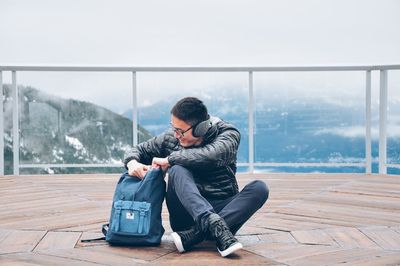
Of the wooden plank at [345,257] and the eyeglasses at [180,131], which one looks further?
the eyeglasses at [180,131]

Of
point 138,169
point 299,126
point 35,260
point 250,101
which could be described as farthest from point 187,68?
point 35,260

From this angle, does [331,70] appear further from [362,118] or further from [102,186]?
[102,186]

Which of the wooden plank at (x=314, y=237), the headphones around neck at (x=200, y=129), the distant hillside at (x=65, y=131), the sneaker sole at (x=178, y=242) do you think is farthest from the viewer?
the distant hillside at (x=65, y=131)

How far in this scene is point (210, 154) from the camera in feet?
8.71

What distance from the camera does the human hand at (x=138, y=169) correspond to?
9.00 ft

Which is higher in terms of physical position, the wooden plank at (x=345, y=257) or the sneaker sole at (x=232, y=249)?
the sneaker sole at (x=232, y=249)

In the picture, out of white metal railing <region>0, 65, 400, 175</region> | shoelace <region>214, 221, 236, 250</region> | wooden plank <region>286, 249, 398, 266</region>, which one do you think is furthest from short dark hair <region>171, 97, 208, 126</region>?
white metal railing <region>0, 65, 400, 175</region>

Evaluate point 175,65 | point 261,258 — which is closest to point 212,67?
point 175,65

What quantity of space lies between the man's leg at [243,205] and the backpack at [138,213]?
299mm

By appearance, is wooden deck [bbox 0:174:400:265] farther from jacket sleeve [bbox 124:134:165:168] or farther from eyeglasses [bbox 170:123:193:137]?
eyeglasses [bbox 170:123:193:137]

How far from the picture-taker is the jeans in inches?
100

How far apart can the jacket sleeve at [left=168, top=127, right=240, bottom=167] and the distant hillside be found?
2.85 m

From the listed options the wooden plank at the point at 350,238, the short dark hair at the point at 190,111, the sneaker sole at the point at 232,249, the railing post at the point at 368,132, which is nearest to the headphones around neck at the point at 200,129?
the short dark hair at the point at 190,111

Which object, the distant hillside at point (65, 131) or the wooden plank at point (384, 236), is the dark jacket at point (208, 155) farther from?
the distant hillside at point (65, 131)
